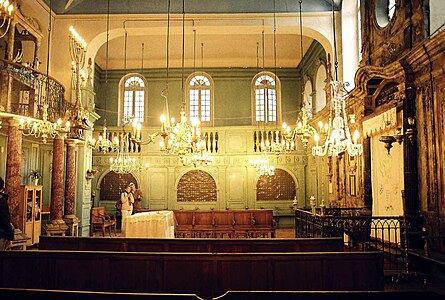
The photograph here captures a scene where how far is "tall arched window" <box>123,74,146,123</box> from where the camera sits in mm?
19375

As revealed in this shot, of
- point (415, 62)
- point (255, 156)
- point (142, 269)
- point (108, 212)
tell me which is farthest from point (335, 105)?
point (108, 212)

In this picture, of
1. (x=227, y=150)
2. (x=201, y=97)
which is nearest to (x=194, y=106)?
(x=201, y=97)

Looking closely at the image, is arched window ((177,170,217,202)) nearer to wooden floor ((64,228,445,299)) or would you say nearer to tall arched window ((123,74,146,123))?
tall arched window ((123,74,146,123))

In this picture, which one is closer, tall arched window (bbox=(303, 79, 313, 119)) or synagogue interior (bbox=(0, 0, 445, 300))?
synagogue interior (bbox=(0, 0, 445, 300))

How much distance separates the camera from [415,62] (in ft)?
25.0

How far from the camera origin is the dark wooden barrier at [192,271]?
515 cm

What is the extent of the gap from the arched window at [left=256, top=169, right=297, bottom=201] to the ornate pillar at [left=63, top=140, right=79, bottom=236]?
8634mm

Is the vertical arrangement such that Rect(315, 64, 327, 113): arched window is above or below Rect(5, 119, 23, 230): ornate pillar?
above

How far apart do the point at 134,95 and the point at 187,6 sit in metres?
6.88

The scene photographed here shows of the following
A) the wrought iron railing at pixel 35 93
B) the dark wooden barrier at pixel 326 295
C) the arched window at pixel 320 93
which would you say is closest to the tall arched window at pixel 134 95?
the wrought iron railing at pixel 35 93

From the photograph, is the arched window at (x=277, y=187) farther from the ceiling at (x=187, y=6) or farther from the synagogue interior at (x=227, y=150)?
the ceiling at (x=187, y=6)

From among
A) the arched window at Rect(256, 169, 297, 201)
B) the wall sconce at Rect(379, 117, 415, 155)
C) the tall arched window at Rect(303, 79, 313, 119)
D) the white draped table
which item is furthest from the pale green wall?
the wall sconce at Rect(379, 117, 415, 155)

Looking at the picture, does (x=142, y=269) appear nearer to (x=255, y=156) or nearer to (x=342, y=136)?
(x=342, y=136)

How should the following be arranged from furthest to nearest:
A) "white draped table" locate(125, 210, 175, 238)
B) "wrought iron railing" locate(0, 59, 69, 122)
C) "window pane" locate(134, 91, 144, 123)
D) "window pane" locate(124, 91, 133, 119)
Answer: "window pane" locate(124, 91, 133, 119) → "window pane" locate(134, 91, 144, 123) → "wrought iron railing" locate(0, 59, 69, 122) → "white draped table" locate(125, 210, 175, 238)
